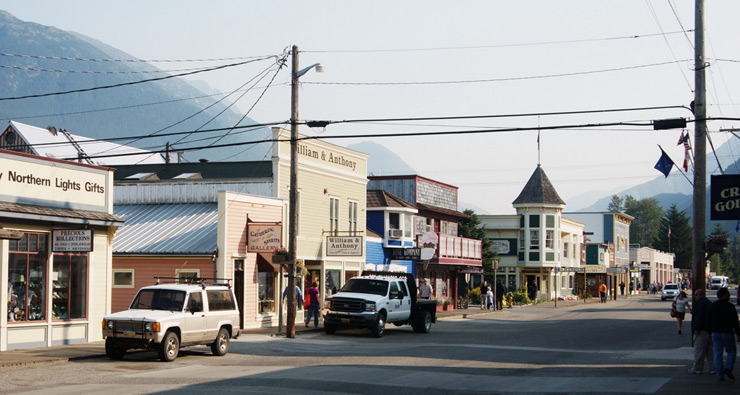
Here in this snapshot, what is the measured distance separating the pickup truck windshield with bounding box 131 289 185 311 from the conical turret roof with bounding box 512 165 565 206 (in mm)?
54208

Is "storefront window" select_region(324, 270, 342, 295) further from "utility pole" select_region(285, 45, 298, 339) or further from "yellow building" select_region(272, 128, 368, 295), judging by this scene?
"utility pole" select_region(285, 45, 298, 339)

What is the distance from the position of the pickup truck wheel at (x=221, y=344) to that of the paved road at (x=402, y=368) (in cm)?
25

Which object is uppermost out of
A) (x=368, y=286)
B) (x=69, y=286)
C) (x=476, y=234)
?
(x=476, y=234)

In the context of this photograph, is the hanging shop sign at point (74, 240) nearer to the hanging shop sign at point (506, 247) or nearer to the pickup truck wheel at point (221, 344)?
the pickup truck wheel at point (221, 344)

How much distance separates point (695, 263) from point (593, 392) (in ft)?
25.3

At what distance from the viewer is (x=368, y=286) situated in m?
30.8

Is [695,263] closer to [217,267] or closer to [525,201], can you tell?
[217,267]

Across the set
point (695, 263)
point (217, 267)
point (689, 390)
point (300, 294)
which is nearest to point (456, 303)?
point (300, 294)

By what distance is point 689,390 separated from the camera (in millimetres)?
15180

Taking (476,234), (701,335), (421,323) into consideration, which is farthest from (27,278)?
(476,234)

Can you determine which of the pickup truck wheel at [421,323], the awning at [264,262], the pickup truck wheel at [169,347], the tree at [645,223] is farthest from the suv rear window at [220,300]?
the tree at [645,223]

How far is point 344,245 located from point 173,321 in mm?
16532

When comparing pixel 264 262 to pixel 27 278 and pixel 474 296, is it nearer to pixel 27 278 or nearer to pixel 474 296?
pixel 27 278

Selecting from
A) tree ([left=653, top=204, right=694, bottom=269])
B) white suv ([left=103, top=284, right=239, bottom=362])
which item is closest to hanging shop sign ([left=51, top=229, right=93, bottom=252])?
white suv ([left=103, top=284, right=239, bottom=362])
